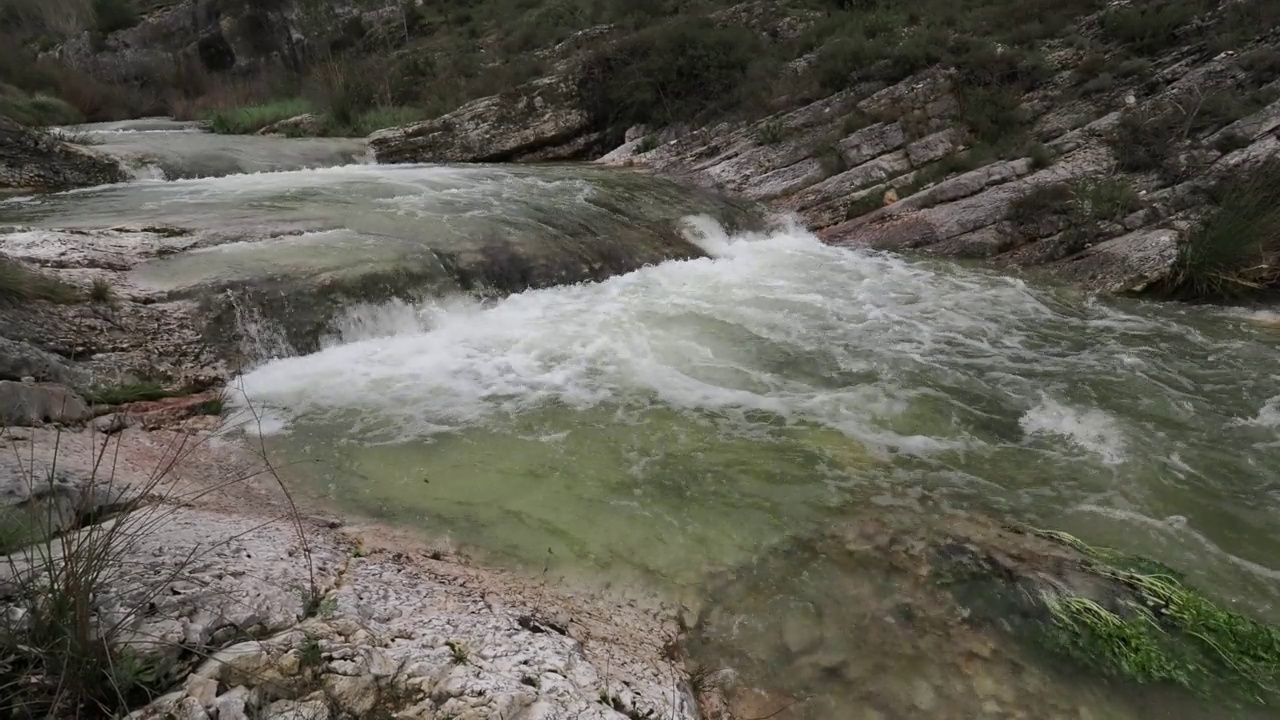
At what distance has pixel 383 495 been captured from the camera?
3846 mm

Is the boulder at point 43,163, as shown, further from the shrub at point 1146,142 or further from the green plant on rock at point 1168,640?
the shrub at point 1146,142

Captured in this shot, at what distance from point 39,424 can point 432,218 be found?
478cm

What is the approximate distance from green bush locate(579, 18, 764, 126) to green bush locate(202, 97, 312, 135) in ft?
23.7

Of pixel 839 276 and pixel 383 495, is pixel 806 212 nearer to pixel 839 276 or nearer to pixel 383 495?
pixel 839 276

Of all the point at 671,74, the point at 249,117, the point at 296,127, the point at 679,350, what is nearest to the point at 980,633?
the point at 679,350

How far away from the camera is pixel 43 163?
852 centimetres

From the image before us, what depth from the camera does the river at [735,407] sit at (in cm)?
361

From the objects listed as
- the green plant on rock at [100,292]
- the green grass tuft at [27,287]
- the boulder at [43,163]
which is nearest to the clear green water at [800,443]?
the green plant on rock at [100,292]

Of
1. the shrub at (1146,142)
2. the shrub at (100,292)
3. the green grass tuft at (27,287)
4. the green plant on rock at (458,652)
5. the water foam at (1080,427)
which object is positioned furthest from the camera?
the shrub at (1146,142)

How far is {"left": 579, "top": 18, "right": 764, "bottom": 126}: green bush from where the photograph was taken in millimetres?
14539

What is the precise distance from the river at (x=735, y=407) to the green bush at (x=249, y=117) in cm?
766

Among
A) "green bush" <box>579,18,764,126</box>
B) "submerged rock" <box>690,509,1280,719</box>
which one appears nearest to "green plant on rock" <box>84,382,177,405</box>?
"submerged rock" <box>690,509,1280,719</box>

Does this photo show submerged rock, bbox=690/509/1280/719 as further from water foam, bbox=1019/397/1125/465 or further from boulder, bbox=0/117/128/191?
boulder, bbox=0/117/128/191

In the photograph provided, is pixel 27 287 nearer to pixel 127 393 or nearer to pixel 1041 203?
pixel 127 393
